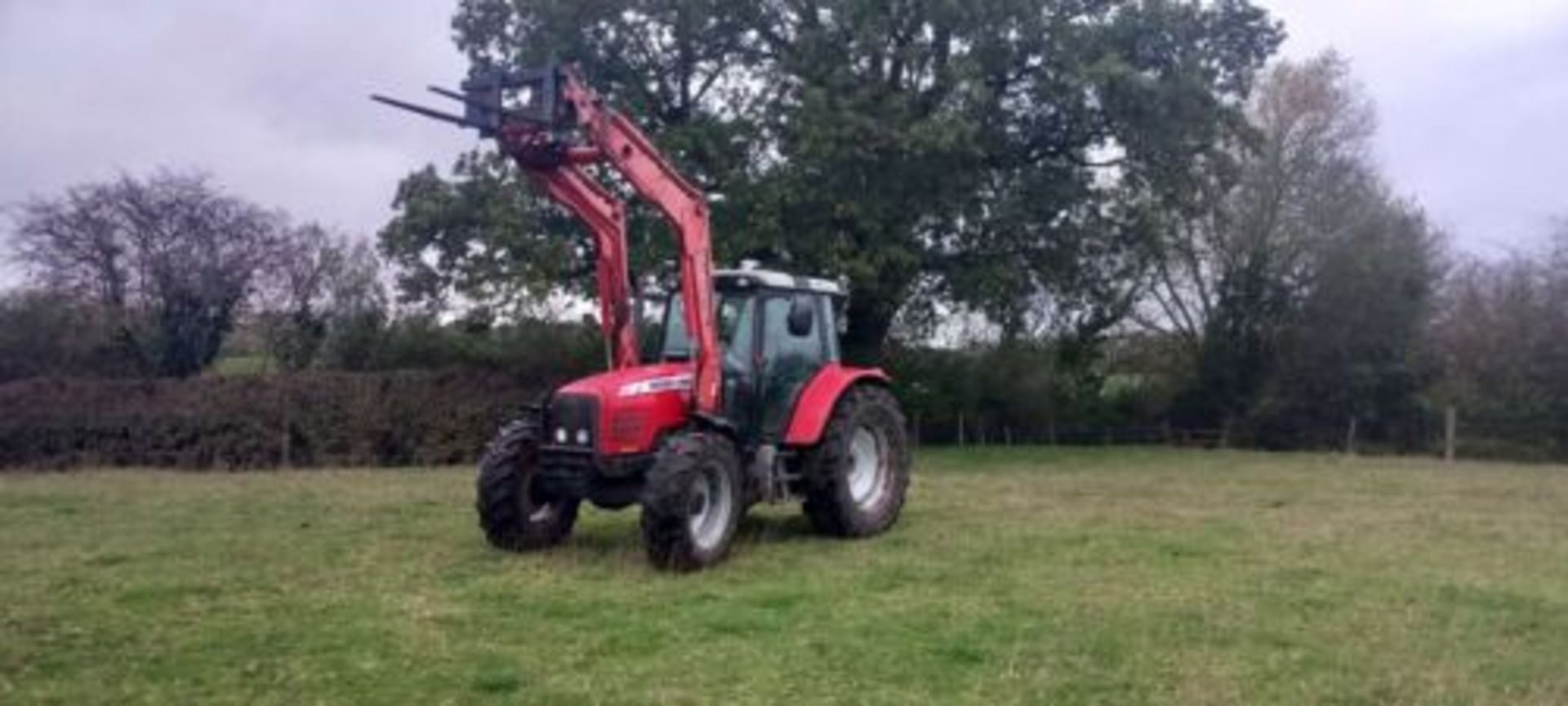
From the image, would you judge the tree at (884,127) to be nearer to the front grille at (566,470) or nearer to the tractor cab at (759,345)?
the tractor cab at (759,345)

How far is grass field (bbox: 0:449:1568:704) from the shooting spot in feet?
22.4

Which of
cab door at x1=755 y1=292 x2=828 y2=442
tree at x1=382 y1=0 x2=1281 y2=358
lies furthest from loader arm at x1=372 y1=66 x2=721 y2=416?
tree at x1=382 y1=0 x2=1281 y2=358

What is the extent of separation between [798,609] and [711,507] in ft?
6.78

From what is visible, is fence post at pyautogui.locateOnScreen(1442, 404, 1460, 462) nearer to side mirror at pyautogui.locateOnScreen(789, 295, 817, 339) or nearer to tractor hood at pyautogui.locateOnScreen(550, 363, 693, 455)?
side mirror at pyautogui.locateOnScreen(789, 295, 817, 339)

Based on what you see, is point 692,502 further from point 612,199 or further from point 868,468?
point 868,468

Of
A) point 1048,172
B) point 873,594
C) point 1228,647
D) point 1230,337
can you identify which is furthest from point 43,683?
point 1230,337

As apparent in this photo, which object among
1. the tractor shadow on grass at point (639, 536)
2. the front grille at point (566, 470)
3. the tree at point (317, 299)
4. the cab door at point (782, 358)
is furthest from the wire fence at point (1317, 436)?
the front grille at point (566, 470)

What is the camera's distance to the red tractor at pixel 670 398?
1042 centimetres

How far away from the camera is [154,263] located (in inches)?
1091

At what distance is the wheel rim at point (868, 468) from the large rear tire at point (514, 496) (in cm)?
278

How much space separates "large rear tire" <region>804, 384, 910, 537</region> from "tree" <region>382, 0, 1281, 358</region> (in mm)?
8010

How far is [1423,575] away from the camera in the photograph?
1022cm

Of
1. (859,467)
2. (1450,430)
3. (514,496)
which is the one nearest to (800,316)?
(859,467)

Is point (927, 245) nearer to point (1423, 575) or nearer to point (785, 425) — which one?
point (785, 425)
